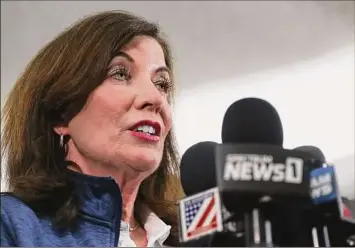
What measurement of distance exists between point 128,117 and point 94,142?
0.05 metres

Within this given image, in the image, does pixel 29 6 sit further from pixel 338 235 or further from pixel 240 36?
pixel 338 235

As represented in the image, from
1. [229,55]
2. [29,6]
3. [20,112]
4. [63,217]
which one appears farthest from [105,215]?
[29,6]

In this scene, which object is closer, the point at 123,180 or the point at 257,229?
the point at 257,229

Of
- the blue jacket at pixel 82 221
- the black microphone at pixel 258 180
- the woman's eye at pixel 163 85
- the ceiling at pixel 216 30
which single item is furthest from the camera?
the ceiling at pixel 216 30

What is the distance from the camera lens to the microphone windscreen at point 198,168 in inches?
18.1

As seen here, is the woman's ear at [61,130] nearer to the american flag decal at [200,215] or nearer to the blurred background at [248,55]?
the blurred background at [248,55]

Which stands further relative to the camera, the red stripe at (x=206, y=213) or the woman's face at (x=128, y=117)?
the woman's face at (x=128, y=117)

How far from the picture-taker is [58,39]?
0.72 metres

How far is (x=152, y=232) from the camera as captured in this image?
0.67 metres

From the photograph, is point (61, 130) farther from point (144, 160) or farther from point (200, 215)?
point (200, 215)

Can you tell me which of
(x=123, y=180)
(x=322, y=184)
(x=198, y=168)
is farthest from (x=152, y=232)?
(x=322, y=184)

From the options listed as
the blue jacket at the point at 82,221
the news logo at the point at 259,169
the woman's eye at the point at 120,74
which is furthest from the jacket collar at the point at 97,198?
the news logo at the point at 259,169

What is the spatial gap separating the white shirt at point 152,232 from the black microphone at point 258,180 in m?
0.21

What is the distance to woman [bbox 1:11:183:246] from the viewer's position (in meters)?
0.57
